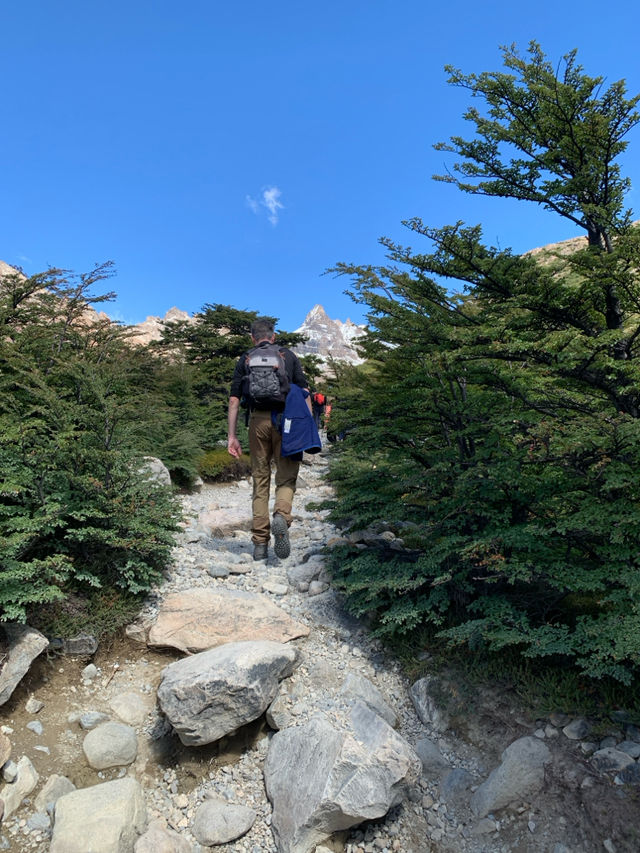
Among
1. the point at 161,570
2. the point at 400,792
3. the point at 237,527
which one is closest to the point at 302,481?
the point at 237,527

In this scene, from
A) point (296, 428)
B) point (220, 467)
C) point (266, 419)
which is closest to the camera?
point (296, 428)

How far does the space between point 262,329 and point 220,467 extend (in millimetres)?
7322

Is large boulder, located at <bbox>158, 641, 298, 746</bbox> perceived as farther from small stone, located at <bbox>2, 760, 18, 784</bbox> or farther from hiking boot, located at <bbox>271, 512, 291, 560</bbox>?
hiking boot, located at <bbox>271, 512, 291, 560</bbox>

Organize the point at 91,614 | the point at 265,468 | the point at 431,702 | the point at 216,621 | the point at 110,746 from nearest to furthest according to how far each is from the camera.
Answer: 1. the point at 110,746
2. the point at 431,702
3. the point at 91,614
4. the point at 216,621
5. the point at 265,468

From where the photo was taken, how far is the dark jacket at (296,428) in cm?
527

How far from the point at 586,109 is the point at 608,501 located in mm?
3068

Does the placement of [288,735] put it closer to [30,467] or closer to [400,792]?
[400,792]

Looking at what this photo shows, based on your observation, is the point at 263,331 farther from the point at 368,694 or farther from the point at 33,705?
the point at 33,705

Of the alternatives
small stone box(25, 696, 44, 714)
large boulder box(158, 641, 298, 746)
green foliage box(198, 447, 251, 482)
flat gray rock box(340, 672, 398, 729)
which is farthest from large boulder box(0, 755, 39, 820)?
green foliage box(198, 447, 251, 482)

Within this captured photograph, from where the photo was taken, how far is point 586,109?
355 cm

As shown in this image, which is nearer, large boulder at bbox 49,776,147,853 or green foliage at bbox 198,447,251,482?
large boulder at bbox 49,776,147,853

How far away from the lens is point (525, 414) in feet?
11.8

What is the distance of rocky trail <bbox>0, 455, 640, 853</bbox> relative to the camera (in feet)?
8.81

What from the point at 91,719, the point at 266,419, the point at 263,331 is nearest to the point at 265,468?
the point at 266,419
